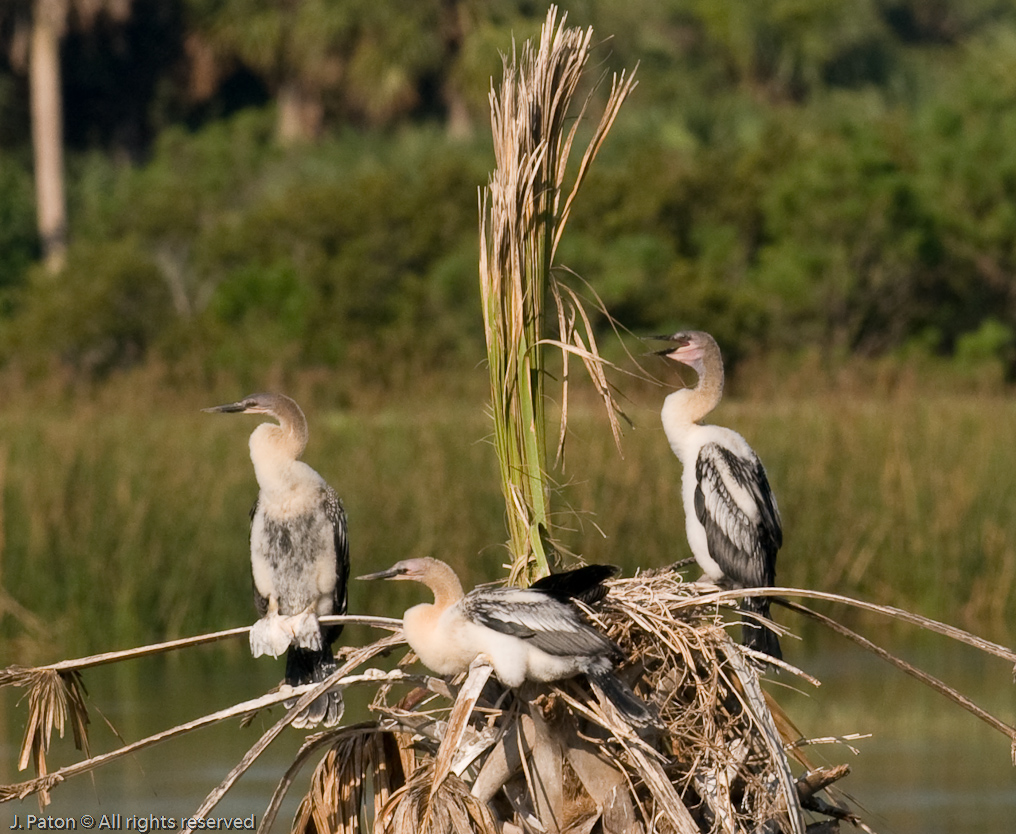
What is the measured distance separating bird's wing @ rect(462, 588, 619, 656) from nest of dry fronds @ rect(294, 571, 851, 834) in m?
0.09

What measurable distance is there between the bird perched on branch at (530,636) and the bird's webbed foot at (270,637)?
0.62m

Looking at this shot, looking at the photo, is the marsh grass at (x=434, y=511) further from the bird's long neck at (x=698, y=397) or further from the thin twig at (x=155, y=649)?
the thin twig at (x=155, y=649)

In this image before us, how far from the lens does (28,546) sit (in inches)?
377

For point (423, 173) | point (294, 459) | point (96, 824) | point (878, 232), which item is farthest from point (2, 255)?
point (294, 459)

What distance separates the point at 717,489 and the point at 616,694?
3.84ft

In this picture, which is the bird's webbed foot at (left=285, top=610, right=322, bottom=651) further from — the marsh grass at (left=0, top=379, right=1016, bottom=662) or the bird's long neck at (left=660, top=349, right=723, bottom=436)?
the marsh grass at (left=0, top=379, right=1016, bottom=662)

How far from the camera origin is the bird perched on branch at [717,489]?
465cm

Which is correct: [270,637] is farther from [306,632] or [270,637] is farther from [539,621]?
[539,621]

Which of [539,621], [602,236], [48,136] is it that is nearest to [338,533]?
[539,621]

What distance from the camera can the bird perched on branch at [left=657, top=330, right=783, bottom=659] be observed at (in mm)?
4648

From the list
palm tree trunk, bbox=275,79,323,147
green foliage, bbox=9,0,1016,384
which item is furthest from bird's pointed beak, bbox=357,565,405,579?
palm tree trunk, bbox=275,79,323,147

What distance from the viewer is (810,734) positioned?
816 cm

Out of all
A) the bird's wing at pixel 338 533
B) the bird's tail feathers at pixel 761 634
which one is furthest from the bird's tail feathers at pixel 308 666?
the bird's tail feathers at pixel 761 634

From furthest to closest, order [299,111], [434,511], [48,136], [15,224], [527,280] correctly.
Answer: [299,111] < [48,136] < [15,224] < [434,511] < [527,280]
